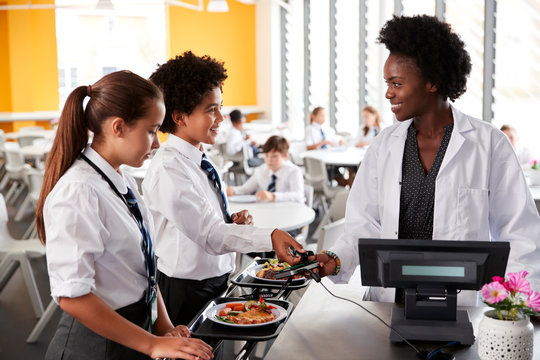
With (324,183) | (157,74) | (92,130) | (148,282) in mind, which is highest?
(157,74)

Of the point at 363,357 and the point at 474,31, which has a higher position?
the point at 474,31

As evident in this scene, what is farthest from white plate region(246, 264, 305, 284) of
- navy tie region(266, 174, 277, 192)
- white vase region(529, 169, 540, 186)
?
white vase region(529, 169, 540, 186)

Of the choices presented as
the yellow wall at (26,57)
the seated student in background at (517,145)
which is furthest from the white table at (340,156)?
the yellow wall at (26,57)

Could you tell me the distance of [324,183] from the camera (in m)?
6.93

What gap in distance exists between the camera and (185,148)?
234 cm

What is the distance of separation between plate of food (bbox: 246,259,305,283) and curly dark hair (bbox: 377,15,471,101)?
82 centimetres

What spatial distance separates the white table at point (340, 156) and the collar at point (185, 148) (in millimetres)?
4614

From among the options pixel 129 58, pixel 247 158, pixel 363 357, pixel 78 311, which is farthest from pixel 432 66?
pixel 129 58

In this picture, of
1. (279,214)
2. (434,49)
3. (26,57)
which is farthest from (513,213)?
(26,57)

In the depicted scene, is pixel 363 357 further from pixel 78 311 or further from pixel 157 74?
pixel 157 74

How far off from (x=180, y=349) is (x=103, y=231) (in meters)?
0.36

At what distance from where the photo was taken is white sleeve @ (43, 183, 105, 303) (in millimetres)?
→ 1510

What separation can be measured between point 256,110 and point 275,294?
12.7 meters

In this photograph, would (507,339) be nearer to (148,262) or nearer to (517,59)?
(148,262)
